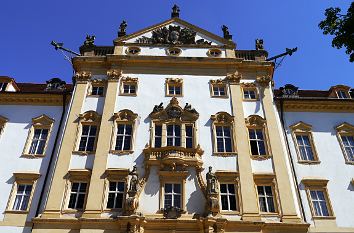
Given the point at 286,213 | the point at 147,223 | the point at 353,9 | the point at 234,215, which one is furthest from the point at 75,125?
the point at 353,9

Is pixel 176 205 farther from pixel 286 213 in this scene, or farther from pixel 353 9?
pixel 353 9

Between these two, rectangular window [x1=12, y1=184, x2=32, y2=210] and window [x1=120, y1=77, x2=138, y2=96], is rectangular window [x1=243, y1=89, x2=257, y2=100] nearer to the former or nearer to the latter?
window [x1=120, y1=77, x2=138, y2=96]

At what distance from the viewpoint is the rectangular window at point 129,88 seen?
2961cm

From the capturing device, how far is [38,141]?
27.7 m

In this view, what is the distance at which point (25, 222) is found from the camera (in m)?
23.8

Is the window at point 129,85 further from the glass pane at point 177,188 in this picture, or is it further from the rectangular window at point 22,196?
the rectangular window at point 22,196

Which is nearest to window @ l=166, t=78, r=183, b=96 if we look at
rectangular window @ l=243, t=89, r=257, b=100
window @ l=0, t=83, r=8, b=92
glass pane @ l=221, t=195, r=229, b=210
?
rectangular window @ l=243, t=89, r=257, b=100

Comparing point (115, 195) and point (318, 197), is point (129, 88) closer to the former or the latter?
point (115, 195)

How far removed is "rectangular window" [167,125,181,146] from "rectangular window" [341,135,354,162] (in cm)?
1253

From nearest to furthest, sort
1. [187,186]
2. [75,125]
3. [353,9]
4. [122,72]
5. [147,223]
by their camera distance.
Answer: [353,9] → [147,223] → [187,186] → [75,125] → [122,72]

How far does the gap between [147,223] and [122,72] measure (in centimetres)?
1313

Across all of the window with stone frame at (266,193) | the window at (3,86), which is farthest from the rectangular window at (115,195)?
the window at (3,86)

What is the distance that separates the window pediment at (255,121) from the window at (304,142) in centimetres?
281

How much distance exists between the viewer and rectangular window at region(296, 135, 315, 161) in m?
27.6
